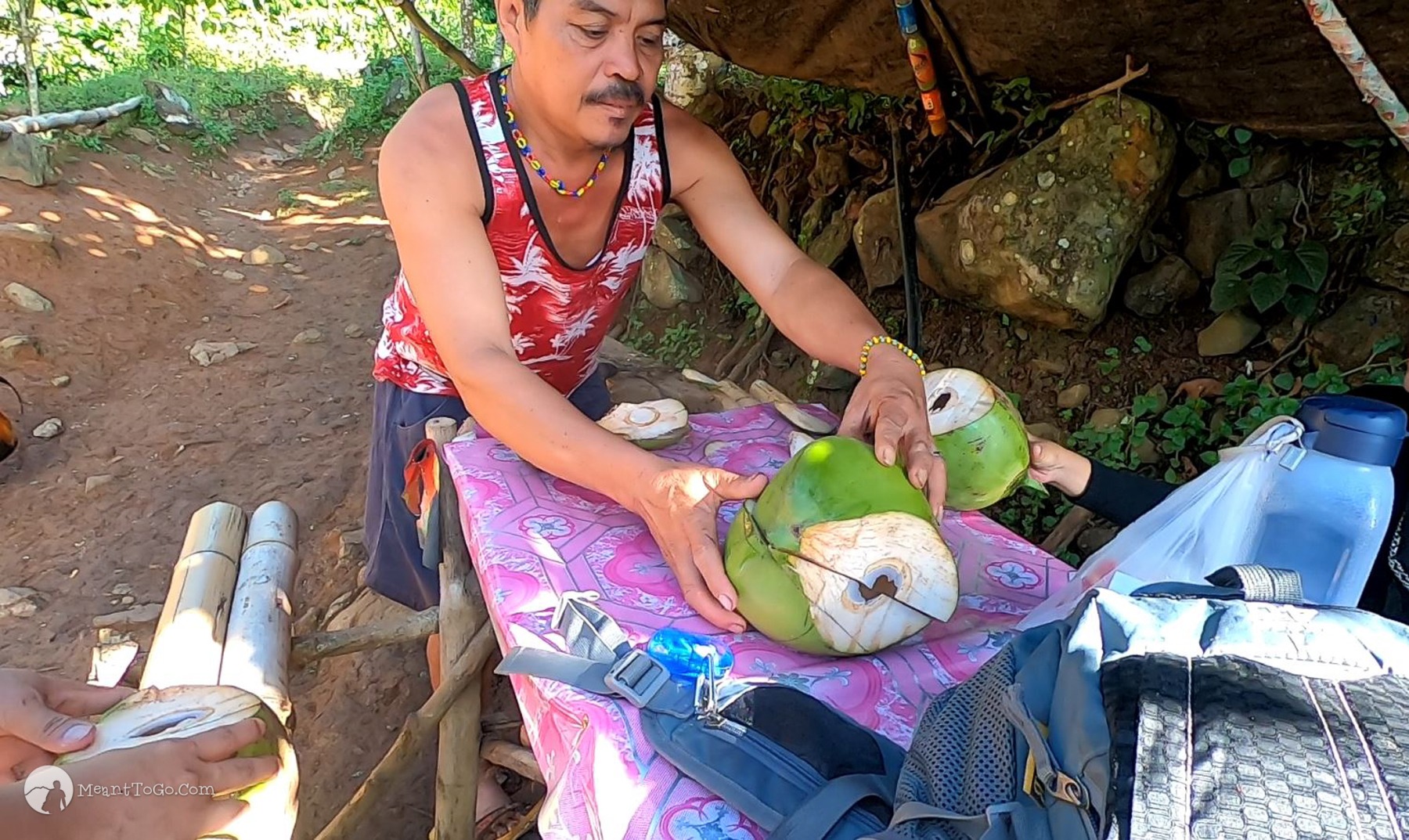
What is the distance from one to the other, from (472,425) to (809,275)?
77cm

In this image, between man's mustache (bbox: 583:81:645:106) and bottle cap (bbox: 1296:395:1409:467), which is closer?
bottle cap (bbox: 1296:395:1409:467)

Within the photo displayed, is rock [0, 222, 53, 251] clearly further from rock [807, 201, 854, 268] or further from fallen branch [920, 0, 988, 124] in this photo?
fallen branch [920, 0, 988, 124]

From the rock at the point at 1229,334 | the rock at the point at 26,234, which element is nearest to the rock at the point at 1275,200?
the rock at the point at 1229,334

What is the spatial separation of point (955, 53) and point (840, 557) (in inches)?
98.3

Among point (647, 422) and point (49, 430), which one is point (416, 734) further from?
point (49, 430)

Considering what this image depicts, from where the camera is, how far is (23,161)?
675cm

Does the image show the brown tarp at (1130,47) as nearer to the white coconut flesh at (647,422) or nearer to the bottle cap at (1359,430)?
the bottle cap at (1359,430)

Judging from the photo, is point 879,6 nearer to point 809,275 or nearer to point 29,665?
point 809,275

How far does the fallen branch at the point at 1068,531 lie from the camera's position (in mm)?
2789

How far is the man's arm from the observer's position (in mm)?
1453

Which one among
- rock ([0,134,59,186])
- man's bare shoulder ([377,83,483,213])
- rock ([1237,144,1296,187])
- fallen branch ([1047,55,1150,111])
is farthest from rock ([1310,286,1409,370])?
rock ([0,134,59,186])

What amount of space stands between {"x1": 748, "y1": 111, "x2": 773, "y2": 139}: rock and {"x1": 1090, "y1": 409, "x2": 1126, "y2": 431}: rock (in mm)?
2644

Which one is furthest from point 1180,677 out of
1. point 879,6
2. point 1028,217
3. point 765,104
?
point 765,104

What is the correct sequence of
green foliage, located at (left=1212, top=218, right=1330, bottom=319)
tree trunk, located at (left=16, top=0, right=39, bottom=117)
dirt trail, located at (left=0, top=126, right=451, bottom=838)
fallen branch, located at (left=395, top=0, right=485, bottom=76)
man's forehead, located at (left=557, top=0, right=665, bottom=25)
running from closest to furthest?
man's forehead, located at (left=557, top=0, right=665, bottom=25) < green foliage, located at (left=1212, top=218, right=1330, bottom=319) < dirt trail, located at (left=0, top=126, right=451, bottom=838) < fallen branch, located at (left=395, top=0, right=485, bottom=76) < tree trunk, located at (left=16, top=0, right=39, bottom=117)
